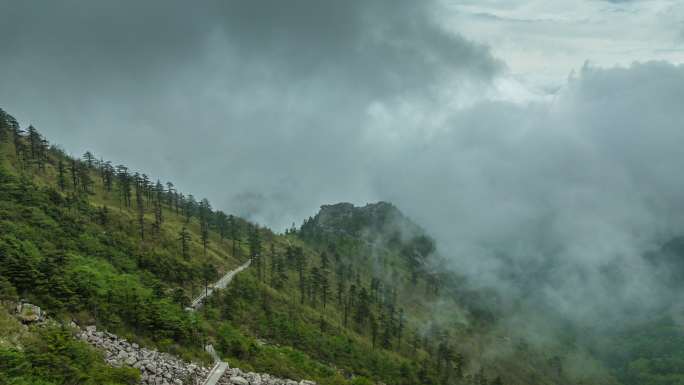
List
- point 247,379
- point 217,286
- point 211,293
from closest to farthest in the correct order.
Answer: point 247,379 → point 211,293 → point 217,286

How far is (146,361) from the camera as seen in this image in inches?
2437

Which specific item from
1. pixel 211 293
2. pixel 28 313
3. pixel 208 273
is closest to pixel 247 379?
pixel 28 313

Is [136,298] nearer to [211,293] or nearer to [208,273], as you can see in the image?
[211,293]

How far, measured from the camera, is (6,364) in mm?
45406

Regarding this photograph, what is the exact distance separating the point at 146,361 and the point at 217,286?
83962 mm

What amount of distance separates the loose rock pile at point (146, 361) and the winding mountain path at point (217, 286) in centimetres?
4599

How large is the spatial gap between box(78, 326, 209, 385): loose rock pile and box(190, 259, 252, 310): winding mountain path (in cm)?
4599

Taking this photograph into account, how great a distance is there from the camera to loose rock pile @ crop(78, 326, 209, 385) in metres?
59.5

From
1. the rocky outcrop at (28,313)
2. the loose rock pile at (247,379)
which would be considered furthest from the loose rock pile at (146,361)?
the rocky outcrop at (28,313)

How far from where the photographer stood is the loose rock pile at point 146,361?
5947 centimetres

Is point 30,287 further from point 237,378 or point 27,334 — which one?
point 237,378

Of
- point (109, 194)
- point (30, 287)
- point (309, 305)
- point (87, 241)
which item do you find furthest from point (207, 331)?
point (109, 194)

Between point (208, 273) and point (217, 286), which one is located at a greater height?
point (208, 273)

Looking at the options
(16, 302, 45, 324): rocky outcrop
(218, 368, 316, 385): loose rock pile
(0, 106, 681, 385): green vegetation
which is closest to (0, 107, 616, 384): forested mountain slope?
(0, 106, 681, 385): green vegetation
